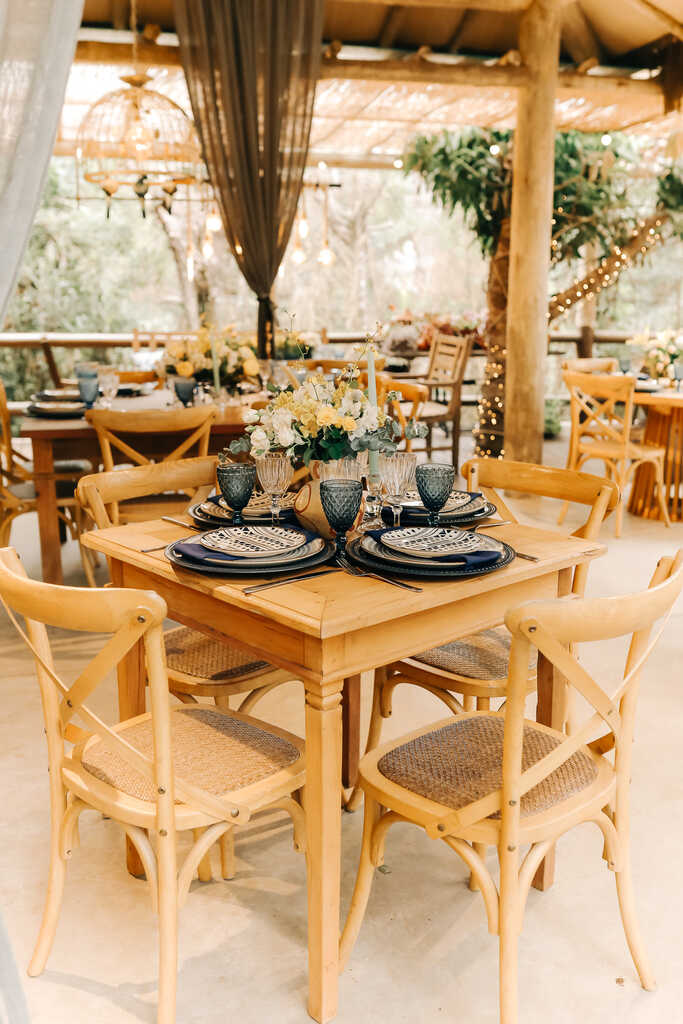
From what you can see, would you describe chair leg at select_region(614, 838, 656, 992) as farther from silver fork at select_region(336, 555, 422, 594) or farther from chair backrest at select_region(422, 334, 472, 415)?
chair backrest at select_region(422, 334, 472, 415)

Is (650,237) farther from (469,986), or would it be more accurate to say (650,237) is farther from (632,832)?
(469,986)

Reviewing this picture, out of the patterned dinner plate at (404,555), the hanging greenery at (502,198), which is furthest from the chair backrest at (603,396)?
the patterned dinner plate at (404,555)

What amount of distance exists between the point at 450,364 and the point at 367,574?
565cm

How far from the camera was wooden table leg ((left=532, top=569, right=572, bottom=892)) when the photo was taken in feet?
6.84

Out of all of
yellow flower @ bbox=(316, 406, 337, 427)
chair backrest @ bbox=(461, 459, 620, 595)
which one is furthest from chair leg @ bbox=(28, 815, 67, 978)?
chair backrest @ bbox=(461, 459, 620, 595)

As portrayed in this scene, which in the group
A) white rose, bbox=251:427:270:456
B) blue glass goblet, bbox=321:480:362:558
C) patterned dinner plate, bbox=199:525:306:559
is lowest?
patterned dinner plate, bbox=199:525:306:559

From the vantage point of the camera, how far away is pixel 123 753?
1605 mm

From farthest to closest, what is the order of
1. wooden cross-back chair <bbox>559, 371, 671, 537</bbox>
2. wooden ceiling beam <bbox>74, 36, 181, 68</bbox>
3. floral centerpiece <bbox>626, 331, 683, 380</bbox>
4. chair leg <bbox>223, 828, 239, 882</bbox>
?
floral centerpiece <bbox>626, 331, 683, 380</bbox> < wooden ceiling beam <bbox>74, 36, 181, 68</bbox> < wooden cross-back chair <bbox>559, 371, 671, 537</bbox> < chair leg <bbox>223, 828, 239, 882</bbox>

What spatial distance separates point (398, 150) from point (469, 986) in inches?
347

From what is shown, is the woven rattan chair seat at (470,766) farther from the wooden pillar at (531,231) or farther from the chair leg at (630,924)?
the wooden pillar at (531,231)

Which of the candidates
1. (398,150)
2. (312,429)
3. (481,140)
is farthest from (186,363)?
(398,150)

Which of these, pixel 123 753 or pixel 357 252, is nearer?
pixel 123 753

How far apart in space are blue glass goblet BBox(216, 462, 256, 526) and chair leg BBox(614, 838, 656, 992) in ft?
3.61

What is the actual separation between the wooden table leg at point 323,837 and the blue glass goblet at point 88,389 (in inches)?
116
